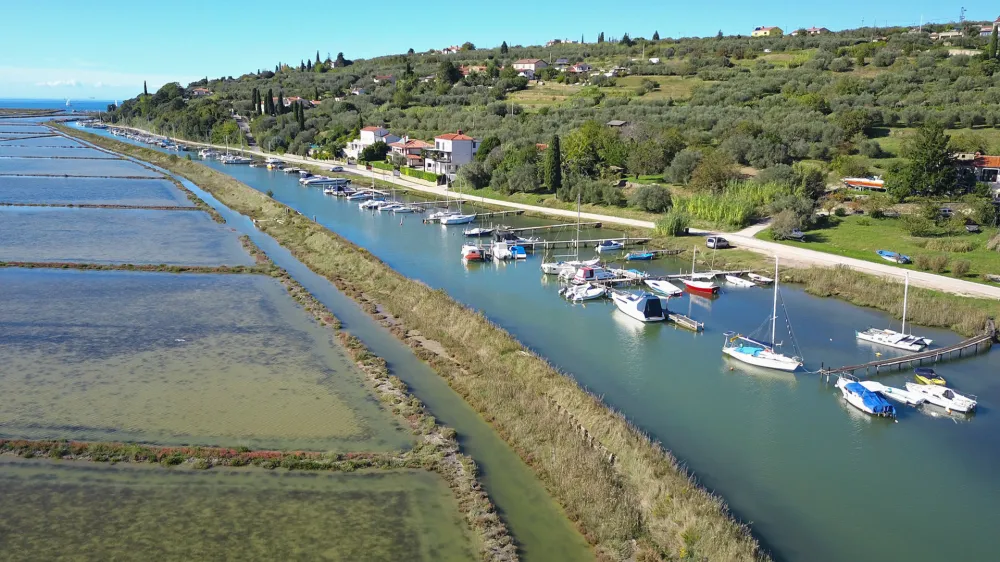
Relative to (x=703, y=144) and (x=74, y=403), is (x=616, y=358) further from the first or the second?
(x=703, y=144)

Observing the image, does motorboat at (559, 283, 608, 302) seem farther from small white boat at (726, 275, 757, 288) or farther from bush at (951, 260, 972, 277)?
bush at (951, 260, 972, 277)

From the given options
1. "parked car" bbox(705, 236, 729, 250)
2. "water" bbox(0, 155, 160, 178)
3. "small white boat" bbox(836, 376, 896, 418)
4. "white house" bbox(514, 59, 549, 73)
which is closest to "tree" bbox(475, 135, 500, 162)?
"parked car" bbox(705, 236, 729, 250)

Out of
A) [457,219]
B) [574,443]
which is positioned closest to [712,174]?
[457,219]

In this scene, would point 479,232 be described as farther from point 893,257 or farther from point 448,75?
point 448,75

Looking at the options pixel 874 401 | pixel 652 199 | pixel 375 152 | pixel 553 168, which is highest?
pixel 375 152

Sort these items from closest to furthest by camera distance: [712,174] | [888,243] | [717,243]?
[888,243] < [717,243] < [712,174]

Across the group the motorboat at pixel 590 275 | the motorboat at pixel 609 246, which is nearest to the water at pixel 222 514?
the motorboat at pixel 590 275

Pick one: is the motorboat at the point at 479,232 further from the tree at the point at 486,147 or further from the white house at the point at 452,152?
the white house at the point at 452,152
